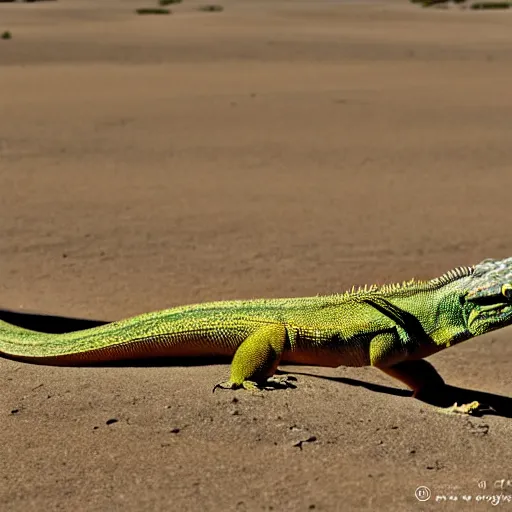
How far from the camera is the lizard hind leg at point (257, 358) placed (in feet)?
20.9

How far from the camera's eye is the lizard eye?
6316 mm

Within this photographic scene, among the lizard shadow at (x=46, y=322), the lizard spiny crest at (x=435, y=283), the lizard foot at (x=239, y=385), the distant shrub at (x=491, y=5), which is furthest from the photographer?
the distant shrub at (x=491, y=5)

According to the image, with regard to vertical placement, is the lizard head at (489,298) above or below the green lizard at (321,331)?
above

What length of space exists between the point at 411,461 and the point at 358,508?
2.34 ft

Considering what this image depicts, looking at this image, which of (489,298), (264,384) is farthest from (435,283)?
(264,384)

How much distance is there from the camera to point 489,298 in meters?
6.42

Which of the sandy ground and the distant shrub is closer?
the sandy ground

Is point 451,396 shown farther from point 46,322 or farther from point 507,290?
point 46,322

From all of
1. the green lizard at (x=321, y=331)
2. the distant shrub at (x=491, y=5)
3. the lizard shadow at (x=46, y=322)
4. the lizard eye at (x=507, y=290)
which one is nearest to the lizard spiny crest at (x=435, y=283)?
the green lizard at (x=321, y=331)

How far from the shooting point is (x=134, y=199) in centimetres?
1427

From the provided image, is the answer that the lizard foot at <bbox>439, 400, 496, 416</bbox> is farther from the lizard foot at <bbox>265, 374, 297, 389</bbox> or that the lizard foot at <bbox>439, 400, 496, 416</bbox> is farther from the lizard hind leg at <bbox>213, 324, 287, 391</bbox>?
the lizard hind leg at <bbox>213, 324, 287, 391</bbox>

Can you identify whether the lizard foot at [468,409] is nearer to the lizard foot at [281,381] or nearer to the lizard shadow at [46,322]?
the lizard foot at [281,381]

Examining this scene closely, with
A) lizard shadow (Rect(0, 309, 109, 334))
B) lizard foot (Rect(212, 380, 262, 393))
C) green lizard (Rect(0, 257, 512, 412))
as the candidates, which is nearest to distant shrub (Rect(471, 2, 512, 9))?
lizard shadow (Rect(0, 309, 109, 334))

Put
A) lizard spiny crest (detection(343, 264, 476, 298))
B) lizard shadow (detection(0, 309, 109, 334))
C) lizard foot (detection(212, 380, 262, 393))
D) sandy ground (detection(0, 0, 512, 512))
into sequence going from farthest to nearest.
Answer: lizard shadow (detection(0, 309, 109, 334)), lizard spiny crest (detection(343, 264, 476, 298)), lizard foot (detection(212, 380, 262, 393)), sandy ground (detection(0, 0, 512, 512))
